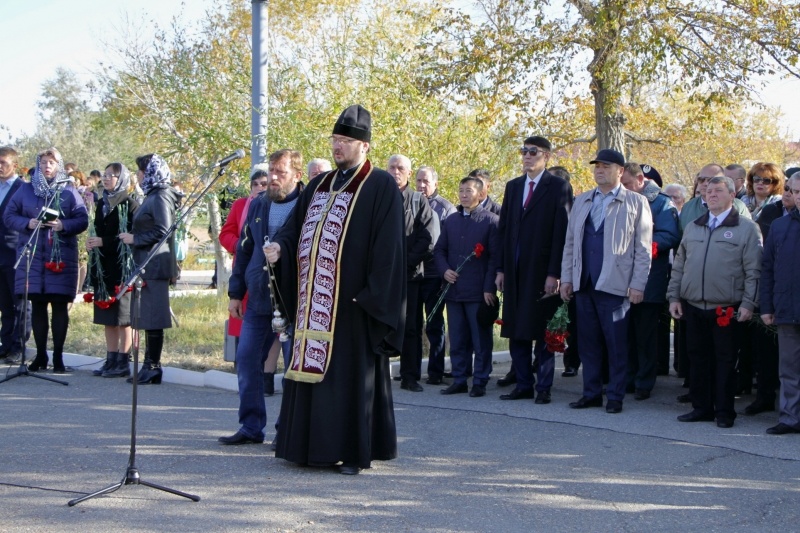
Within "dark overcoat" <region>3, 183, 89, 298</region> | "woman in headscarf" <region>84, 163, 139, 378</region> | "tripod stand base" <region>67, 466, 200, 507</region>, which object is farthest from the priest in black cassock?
"dark overcoat" <region>3, 183, 89, 298</region>

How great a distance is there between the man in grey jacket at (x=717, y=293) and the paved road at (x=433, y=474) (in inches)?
13.9

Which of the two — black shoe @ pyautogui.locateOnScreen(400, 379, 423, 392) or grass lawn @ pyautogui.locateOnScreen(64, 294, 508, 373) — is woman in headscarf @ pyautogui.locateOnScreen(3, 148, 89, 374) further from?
black shoe @ pyautogui.locateOnScreen(400, 379, 423, 392)

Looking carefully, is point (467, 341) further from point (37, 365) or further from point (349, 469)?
point (37, 365)

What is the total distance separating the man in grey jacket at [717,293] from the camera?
8.26 m

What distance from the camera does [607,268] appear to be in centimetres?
875

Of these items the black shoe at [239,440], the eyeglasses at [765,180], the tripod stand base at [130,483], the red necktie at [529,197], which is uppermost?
the eyeglasses at [765,180]

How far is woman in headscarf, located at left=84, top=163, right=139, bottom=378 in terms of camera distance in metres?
10.6

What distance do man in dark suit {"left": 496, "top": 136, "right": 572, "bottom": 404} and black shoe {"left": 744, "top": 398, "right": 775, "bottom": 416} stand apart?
67.6 inches

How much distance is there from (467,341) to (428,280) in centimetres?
82

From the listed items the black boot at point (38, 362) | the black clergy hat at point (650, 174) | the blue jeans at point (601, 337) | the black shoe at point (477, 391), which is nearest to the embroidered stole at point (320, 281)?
the blue jeans at point (601, 337)

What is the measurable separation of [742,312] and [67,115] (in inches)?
1674

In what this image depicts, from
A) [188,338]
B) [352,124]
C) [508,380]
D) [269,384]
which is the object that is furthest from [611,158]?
[188,338]

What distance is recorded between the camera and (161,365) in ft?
35.9

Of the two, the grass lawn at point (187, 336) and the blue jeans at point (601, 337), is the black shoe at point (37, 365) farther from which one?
the blue jeans at point (601, 337)
